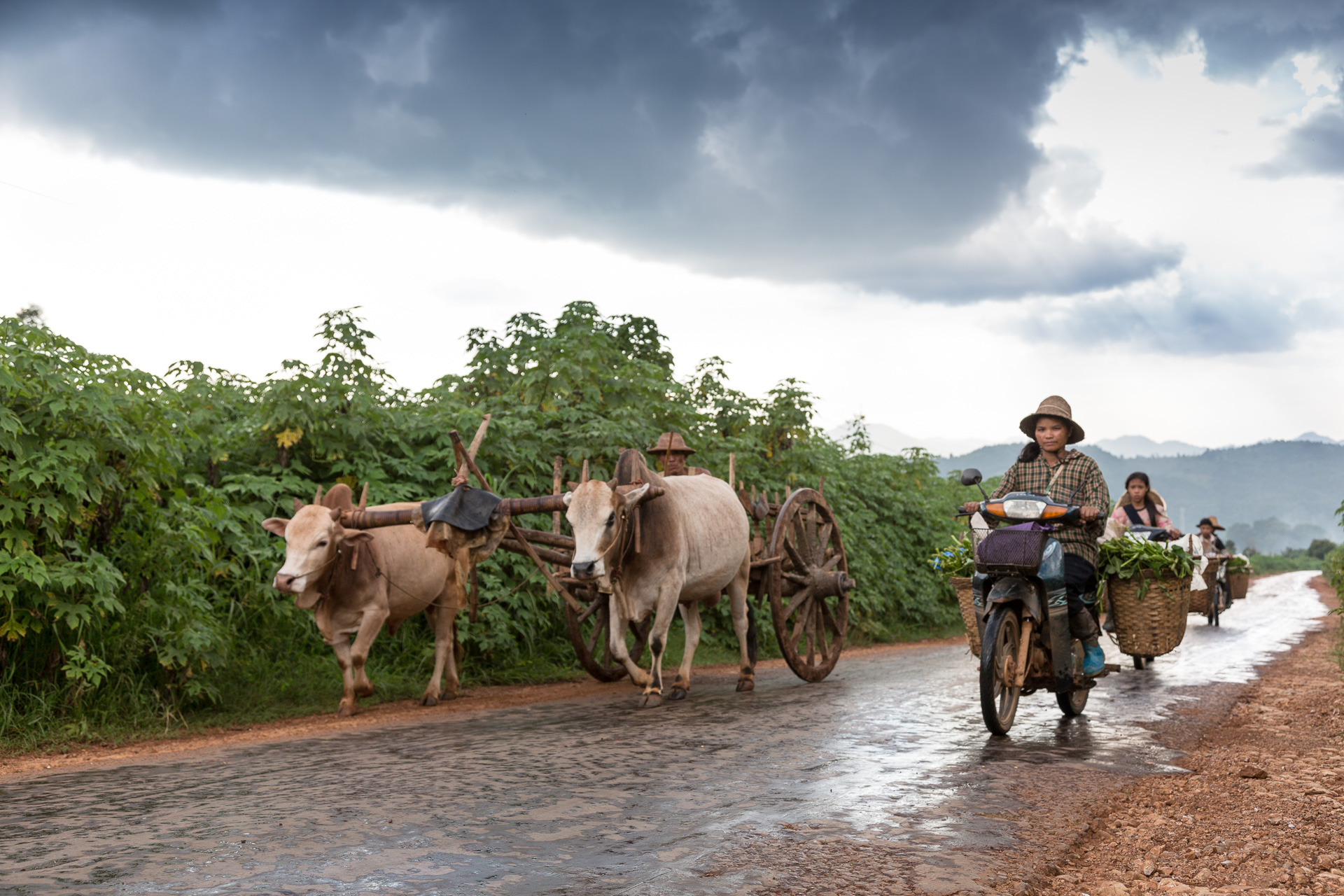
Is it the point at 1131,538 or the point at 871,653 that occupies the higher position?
the point at 1131,538

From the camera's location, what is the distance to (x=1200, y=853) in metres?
4.31

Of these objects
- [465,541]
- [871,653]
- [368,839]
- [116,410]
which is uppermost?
[116,410]

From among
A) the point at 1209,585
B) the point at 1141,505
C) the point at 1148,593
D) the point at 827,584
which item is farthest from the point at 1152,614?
the point at 1209,585

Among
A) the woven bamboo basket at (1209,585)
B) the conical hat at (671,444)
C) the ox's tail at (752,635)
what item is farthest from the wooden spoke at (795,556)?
the woven bamboo basket at (1209,585)

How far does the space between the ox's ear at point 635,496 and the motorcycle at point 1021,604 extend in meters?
2.65

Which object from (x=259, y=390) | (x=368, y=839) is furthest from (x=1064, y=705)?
(x=259, y=390)

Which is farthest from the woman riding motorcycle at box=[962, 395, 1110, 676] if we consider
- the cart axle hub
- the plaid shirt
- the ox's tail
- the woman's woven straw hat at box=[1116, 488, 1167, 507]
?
the ox's tail

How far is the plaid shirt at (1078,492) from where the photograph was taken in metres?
7.62

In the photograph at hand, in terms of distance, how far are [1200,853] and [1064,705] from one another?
11.7ft

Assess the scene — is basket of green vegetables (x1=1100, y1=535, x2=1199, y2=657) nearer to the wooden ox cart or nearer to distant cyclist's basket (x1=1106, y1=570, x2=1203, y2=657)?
distant cyclist's basket (x1=1106, y1=570, x2=1203, y2=657)

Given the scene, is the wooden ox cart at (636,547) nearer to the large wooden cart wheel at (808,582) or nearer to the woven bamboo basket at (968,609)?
the large wooden cart wheel at (808,582)

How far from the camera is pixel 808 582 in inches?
436

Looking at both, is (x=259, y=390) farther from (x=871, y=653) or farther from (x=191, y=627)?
(x=871, y=653)

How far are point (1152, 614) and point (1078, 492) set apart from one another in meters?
1.46
